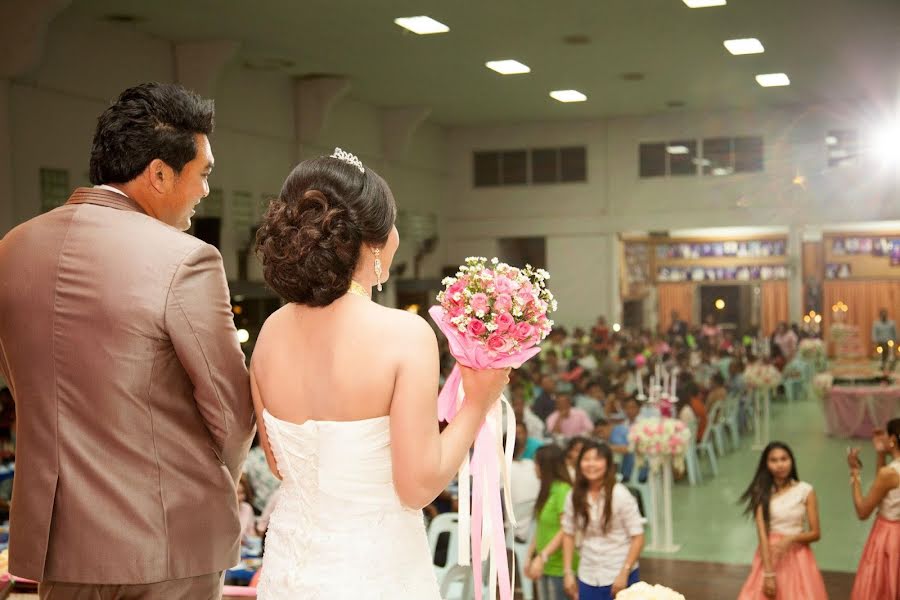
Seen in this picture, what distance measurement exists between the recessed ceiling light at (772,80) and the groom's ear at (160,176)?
44.8 feet

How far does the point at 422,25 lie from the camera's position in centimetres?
1121

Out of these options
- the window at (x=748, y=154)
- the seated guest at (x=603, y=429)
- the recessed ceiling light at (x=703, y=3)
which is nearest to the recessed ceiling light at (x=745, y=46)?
the recessed ceiling light at (x=703, y=3)

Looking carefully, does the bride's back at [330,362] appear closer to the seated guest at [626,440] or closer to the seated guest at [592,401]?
the seated guest at [626,440]

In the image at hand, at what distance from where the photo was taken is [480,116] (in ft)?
59.1

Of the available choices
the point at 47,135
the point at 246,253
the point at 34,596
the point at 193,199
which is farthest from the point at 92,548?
the point at 246,253

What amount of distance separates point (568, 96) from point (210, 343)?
49.7 ft

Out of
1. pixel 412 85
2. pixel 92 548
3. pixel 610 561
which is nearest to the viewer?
pixel 92 548

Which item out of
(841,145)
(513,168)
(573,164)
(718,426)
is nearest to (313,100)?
(513,168)

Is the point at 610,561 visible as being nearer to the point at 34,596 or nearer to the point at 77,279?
the point at 34,596

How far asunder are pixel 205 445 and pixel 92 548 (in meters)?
0.21

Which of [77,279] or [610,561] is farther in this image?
[610,561]

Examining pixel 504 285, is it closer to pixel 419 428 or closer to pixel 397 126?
pixel 419 428

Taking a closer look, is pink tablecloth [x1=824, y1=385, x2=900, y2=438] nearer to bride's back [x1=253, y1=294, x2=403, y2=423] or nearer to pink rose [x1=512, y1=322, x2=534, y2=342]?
pink rose [x1=512, y1=322, x2=534, y2=342]

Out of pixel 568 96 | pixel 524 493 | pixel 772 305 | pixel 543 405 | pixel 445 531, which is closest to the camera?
pixel 445 531
